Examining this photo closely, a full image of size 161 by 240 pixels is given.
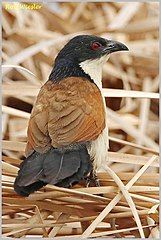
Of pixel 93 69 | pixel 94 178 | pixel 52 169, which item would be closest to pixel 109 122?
pixel 93 69

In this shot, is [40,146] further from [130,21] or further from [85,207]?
[130,21]

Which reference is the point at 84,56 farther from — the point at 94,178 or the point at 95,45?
the point at 94,178

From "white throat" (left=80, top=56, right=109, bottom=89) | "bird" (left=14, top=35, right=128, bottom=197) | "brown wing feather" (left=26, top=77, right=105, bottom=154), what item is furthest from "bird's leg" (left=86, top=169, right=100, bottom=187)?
"white throat" (left=80, top=56, right=109, bottom=89)

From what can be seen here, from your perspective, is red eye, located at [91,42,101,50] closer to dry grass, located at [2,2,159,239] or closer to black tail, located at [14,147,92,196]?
dry grass, located at [2,2,159,239]

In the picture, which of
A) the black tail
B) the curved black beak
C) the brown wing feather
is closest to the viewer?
the black tail

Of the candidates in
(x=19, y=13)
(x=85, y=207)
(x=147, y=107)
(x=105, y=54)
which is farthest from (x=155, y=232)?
(x=19, y=13)

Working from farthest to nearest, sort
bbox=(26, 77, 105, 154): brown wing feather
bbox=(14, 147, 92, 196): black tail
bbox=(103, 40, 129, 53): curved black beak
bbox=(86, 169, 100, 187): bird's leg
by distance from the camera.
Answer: bbox=(103, 40, 129, 53): curved black beak, bbox=(86, 169, 100, 187): bird's leg, bbox=(26, 77, 105, 154): brown wing feather, bbox=(14, 147, 92, 196): black tail

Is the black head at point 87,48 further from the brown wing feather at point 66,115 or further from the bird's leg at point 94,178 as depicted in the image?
the bird's leg at point 94,178
